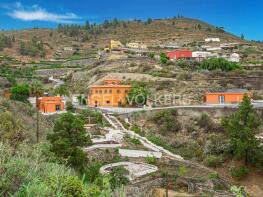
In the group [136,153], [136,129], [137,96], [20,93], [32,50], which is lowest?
[136,153]

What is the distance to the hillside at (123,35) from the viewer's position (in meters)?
86.9

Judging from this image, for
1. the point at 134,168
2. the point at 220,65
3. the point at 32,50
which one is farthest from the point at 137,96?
the point at 32,50

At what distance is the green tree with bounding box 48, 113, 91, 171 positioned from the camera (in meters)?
16.6

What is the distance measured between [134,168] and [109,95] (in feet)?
66.3

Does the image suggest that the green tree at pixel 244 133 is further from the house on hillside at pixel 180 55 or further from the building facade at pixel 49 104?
the house on hillside at pixel 180 55

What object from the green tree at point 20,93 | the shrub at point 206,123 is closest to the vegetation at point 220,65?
the shrub at point 206,123

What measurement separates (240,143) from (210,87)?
783 inches

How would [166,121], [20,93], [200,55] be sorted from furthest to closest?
[200,55] < [20,93] < [166,121]

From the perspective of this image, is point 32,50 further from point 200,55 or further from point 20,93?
point 20,93

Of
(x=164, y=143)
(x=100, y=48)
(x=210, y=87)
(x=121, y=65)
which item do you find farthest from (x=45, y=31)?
(x=164, y=143)

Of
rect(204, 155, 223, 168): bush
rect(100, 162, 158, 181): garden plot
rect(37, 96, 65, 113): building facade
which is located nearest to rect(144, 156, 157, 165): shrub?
rect(100, 162, 158, 181): garden plot

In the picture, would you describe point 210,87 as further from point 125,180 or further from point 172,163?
point 125,180

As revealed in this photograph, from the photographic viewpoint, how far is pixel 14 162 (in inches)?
217

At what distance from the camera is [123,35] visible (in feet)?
320
